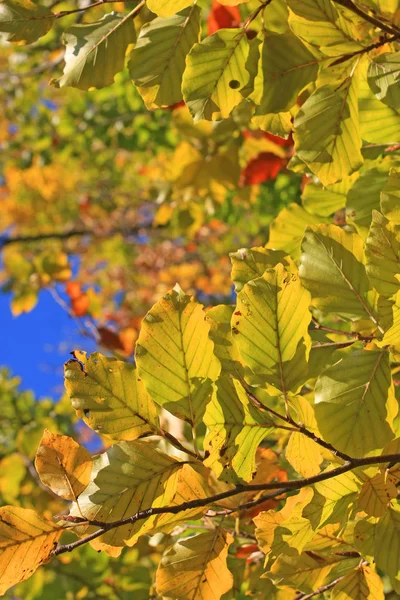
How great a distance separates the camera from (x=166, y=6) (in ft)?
2.03

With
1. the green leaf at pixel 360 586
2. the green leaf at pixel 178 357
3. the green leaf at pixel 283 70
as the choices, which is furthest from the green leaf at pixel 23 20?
the green leaf at pixel 360 586

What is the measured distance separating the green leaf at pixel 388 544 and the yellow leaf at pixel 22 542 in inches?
12.3

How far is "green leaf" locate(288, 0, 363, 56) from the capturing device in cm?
59

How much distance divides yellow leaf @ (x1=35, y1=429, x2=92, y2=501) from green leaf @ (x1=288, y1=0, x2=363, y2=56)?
0.49 m

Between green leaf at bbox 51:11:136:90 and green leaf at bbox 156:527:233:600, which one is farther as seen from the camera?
green leaf at bbox 51:11:136:90

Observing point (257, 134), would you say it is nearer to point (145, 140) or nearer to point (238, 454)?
point (238, 454)

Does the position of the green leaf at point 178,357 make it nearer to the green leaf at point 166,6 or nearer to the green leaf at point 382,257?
the green leaf at point 382,257

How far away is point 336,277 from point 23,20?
1.59 ft

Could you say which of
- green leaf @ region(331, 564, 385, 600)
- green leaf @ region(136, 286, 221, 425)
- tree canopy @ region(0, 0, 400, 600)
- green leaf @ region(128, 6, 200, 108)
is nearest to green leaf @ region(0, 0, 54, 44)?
tree canopy @ region(0, 0, 400, 600)

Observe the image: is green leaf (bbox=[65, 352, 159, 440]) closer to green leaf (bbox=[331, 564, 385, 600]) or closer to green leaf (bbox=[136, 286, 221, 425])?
green leaf (bbox=[136, 286, 221, 425])

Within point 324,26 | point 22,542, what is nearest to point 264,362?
point 22,542

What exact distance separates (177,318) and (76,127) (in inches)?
117

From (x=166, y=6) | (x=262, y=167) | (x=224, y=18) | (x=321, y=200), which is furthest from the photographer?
(x=262, y=167)

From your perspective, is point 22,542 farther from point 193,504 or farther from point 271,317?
point 271,317
